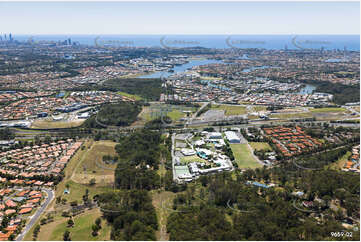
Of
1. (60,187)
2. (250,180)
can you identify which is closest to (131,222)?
(60,187)

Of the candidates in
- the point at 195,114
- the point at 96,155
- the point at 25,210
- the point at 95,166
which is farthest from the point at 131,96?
the point at 25,210

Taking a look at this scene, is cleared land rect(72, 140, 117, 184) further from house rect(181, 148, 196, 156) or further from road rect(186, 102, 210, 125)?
road rect(186, 102, 210, 125)

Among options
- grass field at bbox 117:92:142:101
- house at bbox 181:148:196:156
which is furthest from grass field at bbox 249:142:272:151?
grass field at bbox 117:92:142:101

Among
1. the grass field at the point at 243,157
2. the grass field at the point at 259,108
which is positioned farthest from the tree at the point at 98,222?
the grass field at the point at 259,108

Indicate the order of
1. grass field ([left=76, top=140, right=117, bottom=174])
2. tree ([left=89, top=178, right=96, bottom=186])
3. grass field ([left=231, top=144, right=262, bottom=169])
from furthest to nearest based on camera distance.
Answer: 1. grass field ([left=231, top=144, right=262, bottom=169])
2. grass field ([left=76, top=140, right=117, bottom=174])
3. tree ([left=89, top=178, right=96, bottom=186])

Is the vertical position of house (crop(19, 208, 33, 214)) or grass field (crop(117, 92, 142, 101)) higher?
grass field (crop(117, 92, 142, 101))

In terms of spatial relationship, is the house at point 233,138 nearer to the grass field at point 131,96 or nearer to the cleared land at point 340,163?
the cleared land at point 340,163

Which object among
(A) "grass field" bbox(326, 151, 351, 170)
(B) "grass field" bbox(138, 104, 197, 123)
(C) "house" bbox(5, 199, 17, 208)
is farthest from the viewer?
(B) "grass field" bbox(138, 104, 197, 123)
